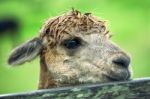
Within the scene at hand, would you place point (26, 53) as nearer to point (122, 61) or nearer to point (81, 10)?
A: point (122, 61)

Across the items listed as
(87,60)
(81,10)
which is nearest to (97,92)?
(87,60)

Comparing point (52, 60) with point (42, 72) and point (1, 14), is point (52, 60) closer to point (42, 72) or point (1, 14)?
point (42, 72)

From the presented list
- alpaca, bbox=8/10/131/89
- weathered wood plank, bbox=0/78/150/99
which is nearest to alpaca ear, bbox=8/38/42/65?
alpaca, bbox=8/10/131/89

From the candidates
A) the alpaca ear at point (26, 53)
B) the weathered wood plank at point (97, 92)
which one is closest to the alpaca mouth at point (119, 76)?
the weathered wood plank at point (97, 92)

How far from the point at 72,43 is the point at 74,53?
0.50 ft

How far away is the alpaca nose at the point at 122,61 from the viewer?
8.06 m

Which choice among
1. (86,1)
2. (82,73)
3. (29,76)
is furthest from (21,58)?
(86,1)

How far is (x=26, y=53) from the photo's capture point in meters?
9.07

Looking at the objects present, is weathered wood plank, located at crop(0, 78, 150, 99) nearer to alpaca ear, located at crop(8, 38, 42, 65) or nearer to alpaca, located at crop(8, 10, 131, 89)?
alpaca, located at crop(8, 10, 131, 89)

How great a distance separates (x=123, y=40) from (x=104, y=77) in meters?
17.1

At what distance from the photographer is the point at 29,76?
23.1 m

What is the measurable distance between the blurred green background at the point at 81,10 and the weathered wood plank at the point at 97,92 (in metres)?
14.4

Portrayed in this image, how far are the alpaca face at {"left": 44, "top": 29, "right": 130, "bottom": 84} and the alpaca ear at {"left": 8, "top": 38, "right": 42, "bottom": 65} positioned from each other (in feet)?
0.46

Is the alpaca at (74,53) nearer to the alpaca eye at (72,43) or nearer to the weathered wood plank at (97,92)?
the alpaca eye at (72,43)
